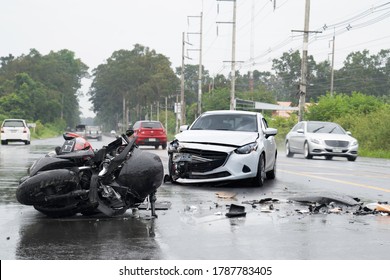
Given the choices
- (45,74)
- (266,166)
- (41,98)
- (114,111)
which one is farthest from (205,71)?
(266,166)

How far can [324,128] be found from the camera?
29859 mm

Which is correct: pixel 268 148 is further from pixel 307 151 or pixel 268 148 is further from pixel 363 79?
pixel 363 79

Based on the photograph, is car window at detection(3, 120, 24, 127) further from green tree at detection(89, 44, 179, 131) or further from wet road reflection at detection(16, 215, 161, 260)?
green tree at detection(89, 44, 179, 131)

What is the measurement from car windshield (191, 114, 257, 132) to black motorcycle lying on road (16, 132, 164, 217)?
619cm

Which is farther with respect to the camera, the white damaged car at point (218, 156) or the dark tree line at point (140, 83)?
the dark tree line at point (140, 83)

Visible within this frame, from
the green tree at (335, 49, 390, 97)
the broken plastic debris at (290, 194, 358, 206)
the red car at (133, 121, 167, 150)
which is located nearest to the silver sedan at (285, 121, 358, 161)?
the red car at (133, 121, 167, 150)

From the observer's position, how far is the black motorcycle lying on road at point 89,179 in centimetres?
885

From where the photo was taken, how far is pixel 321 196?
1173 cm

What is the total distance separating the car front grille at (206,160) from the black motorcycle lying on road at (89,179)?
4.31 meters

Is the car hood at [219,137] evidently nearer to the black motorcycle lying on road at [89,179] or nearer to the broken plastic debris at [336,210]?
the broken plastic debris at [336,210]

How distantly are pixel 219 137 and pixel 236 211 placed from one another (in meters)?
4.45

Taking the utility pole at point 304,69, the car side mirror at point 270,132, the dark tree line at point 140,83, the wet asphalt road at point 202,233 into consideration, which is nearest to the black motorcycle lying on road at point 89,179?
the wet asphalt road at point 202,233

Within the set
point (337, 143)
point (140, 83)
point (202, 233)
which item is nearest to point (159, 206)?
point (202, 233)
